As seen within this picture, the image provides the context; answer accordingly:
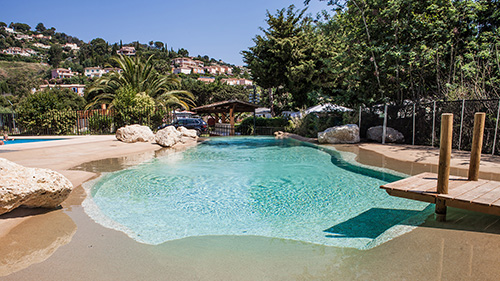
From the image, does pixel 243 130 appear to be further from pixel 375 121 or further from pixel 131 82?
pixel 375 121

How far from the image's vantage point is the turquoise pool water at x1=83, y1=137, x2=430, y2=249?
192 inches

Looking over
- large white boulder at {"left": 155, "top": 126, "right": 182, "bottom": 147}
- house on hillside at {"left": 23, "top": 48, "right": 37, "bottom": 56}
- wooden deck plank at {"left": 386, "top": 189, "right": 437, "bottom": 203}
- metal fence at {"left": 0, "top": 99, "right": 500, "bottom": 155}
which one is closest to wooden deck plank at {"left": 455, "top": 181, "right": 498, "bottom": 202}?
wooden deck plank at {"left": 386, "top": 189, "right": 437, "bottom": 203}

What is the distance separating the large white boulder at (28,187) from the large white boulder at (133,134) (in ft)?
34.7

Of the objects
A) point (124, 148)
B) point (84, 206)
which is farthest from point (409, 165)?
point (124, 148)

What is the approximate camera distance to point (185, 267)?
11.9 ft

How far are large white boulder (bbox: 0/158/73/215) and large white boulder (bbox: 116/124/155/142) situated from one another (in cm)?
1057

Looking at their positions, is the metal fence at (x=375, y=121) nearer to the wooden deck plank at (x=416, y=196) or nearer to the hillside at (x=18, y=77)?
the wooden deck plank at (x=416, y=196)

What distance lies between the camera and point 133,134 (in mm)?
15836

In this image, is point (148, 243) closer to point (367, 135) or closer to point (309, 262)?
point (309, 262)

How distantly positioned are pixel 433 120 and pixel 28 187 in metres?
13.4

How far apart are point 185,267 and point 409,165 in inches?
307

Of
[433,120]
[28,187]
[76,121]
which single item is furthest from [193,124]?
[28,187]

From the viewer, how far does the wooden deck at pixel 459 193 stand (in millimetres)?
3929

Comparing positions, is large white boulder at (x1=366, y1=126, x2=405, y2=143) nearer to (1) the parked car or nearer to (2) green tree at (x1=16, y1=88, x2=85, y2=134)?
(1) the parked car
